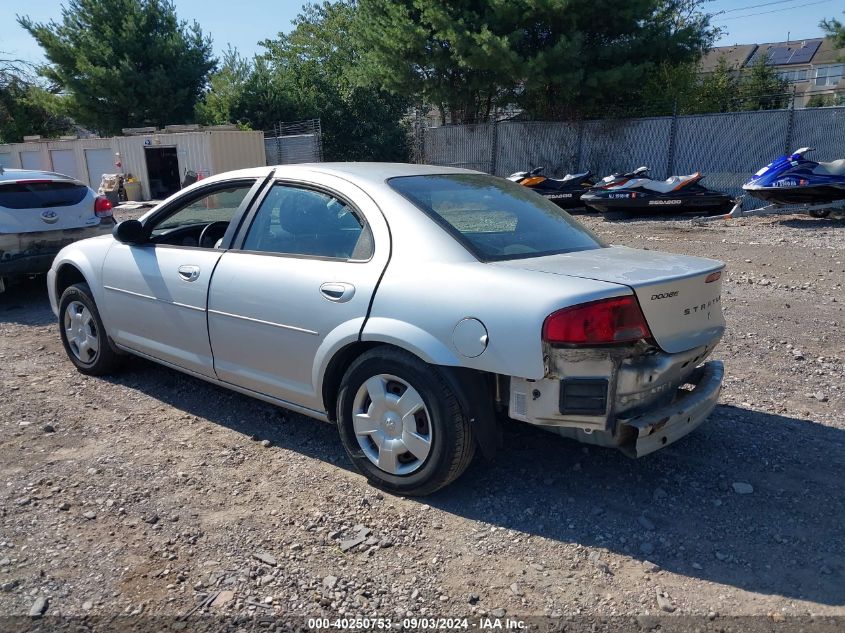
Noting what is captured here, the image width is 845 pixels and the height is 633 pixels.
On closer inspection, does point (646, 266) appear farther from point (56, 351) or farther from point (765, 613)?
point (56, 351)

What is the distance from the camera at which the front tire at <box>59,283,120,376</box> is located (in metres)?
5.24

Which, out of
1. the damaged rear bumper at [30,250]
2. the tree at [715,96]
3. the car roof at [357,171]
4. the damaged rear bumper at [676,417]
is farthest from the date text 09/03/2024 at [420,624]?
the tree at [715,96]

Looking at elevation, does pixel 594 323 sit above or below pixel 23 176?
below

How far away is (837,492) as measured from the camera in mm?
3531

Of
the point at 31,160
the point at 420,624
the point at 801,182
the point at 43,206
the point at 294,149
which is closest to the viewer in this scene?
the point at 420,624

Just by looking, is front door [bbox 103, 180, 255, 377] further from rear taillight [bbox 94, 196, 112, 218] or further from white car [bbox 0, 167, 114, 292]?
rear taillight [bbox 94, 196, 112, 218]

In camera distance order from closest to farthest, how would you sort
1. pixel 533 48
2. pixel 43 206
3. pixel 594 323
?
pixel 594 323 → pixel 43 206 → pixel 533 48

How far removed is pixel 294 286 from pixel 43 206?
5.46 meters

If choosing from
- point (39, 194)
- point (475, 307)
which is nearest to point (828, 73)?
point (39, 194)

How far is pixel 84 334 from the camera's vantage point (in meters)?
5.43

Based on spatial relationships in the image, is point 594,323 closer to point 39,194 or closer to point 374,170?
point 374,170

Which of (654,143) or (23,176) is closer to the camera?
(23,176)

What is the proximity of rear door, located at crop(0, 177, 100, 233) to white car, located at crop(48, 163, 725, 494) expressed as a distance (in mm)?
3732

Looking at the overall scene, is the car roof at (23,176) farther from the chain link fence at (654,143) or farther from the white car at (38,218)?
the chain link fence at (654,143)
